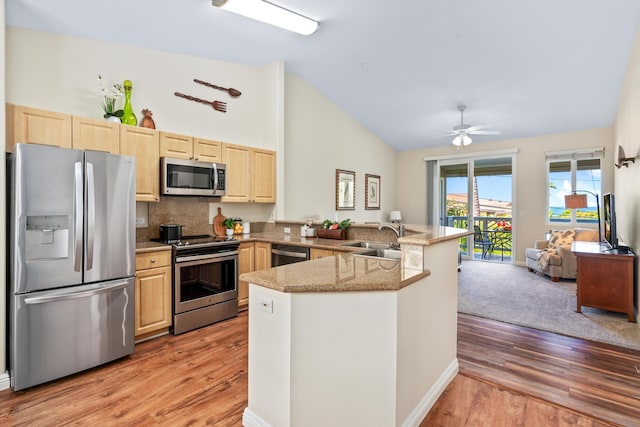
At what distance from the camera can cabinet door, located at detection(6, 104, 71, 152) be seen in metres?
2.55

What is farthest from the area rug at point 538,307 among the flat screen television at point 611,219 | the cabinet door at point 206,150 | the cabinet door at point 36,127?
the cabinet door at point 36,127

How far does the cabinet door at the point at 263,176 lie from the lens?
4.39 meters

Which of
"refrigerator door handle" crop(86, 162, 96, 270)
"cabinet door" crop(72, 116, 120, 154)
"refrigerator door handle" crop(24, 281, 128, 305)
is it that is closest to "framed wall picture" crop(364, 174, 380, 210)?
"cabinet door" crop(72, 116, 120, 154)

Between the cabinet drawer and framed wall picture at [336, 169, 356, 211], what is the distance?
365 cm

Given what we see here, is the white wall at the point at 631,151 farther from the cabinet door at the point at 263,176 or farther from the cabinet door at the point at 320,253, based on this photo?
the cabinet door at the point at 263,176

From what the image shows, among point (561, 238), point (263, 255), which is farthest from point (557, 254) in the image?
point (263, 255)

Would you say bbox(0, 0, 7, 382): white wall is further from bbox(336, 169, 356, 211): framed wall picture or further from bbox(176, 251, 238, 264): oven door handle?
bbox(336, 169, 356, 211): framed wall picture

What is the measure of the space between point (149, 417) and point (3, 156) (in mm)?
1950

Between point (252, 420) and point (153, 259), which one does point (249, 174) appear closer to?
point (153, 259)

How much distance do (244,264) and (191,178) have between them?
3.69 feet

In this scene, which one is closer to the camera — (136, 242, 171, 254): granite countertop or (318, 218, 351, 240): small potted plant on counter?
(136, 242, 171, 254): granite countertop

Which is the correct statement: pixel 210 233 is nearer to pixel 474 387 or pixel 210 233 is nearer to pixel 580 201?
pixel 474 387

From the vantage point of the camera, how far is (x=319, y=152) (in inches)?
232

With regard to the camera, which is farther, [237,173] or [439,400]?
[237,173]
